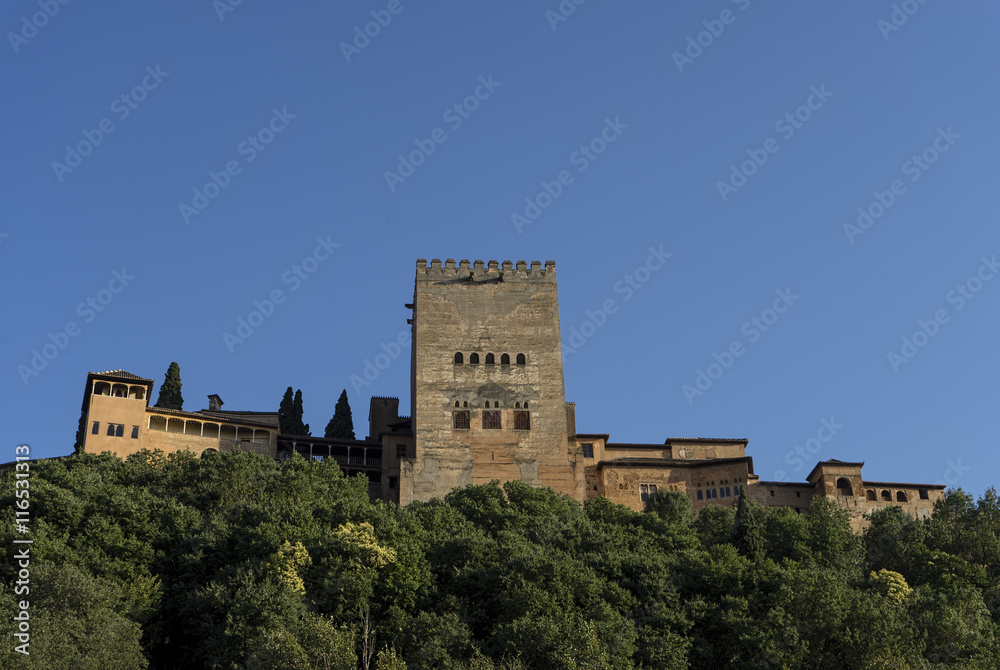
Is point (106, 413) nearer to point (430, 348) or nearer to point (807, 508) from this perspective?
point (430, 348)

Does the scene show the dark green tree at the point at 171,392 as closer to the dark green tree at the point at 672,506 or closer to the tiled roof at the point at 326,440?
the tiled roof at the point at 326,440

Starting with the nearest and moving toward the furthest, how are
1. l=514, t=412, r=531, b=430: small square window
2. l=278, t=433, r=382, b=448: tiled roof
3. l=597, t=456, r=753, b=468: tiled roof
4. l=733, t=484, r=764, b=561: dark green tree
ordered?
l=733, t=484, r=764, b=561: dark green tree, l=514, t=412, r=531, b=430: small square window, l=597, t=456, r=753, b=468: tiled roof, l=278, t=433, r=382, b=448: tiled roof

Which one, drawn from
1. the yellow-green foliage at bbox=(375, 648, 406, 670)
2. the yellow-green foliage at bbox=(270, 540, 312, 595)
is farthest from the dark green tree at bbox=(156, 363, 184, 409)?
the yellow-green foliage at bbox=(375, 648, 406, 670)

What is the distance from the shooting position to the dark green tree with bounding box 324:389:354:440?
83000 millimetres

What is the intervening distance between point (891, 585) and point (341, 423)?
4340 cm

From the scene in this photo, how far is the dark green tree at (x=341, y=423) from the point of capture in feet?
272

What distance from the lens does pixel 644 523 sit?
6053 centimetres

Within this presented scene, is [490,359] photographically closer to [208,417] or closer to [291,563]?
[208,417]

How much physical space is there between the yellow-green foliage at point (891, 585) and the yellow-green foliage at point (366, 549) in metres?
19.1

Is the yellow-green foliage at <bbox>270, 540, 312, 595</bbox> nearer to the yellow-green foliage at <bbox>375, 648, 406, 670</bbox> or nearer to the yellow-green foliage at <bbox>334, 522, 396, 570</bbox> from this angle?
the yellow-green foliage at <bbox>334, 522, 396, 570</bbox>

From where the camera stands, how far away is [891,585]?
49.2m

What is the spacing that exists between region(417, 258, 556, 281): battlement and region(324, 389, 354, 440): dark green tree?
1235 cm

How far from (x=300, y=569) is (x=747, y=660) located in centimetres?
1615

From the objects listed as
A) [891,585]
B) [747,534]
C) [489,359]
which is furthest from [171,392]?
[891,585]
